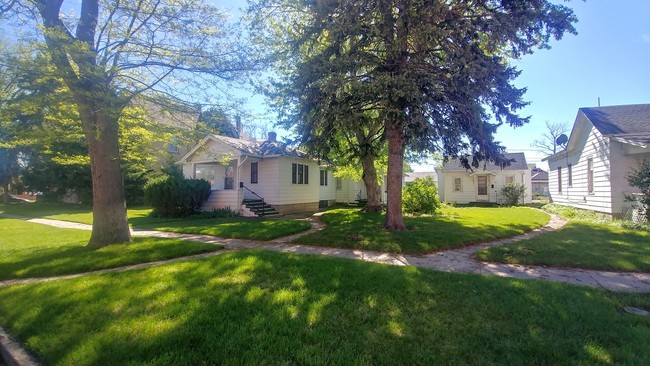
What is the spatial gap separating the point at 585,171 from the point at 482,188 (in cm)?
1470

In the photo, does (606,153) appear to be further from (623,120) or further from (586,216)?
(586,216)

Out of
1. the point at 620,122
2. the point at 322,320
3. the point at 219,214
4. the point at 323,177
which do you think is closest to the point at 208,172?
the point at 219,214

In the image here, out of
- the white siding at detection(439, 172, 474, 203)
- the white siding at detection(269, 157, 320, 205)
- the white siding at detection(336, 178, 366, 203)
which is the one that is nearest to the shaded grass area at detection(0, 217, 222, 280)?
the white siding at detection(269, 157, 320, 205)

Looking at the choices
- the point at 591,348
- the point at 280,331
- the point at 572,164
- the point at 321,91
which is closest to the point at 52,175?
the point at 321,91

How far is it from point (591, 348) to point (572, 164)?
1811 cm

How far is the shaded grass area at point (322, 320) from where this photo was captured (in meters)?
2.87

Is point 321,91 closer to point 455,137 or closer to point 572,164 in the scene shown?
point 455,137

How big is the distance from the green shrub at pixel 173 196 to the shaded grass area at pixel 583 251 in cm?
1454

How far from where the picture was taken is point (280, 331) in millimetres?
3238

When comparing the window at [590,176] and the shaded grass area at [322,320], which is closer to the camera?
the shaded grass area at [322,320]

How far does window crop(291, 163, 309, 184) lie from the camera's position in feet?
63.1

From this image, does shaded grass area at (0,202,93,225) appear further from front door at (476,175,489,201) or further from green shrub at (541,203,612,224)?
front door at (476,175,489,201)

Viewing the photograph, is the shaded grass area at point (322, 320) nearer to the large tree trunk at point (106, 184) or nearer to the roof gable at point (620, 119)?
the large tree trunk at point (106, 184)

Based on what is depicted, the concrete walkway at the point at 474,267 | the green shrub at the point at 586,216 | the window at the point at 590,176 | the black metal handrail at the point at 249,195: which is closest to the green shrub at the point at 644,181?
the green shrub at the point at 586,216
